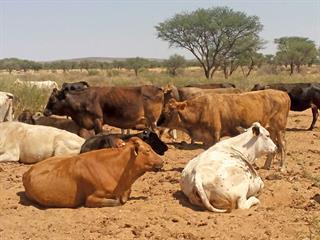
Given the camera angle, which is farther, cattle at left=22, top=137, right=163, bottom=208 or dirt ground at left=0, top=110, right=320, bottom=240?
cattle at left=22, top=137, right=163, bottom=208

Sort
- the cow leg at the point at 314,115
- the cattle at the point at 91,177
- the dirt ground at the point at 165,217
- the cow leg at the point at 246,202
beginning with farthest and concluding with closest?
the cow leg at the point at 314,115 → the cattle at the point at 91,177 → the cow leg at the point at 246,202 → the dirt ground at the point at 165,217

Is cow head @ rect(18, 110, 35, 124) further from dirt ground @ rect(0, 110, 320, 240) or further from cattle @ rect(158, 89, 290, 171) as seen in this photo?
dirt ground @ rect(0, 110, 320, 240)

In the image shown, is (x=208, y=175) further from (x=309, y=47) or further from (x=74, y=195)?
(x=309, y=47)

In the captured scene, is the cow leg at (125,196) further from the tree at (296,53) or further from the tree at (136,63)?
the tree at (136,63)

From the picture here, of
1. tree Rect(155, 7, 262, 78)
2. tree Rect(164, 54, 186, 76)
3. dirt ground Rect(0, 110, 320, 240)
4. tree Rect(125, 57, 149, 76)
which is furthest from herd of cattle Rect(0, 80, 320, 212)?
tree Rect(125, 57, 149, 76)

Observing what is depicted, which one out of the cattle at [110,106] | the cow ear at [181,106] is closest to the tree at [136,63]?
the cattle at [110,106]

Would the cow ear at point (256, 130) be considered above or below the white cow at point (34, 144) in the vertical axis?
above

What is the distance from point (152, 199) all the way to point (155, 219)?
98cm

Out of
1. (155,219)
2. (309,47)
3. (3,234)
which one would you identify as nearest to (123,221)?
(155,219)

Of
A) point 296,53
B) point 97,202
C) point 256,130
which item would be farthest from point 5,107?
point 296,53

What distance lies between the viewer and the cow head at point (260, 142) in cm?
862

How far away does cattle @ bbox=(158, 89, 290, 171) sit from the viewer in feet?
33.6

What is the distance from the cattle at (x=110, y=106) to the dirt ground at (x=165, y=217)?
425 centimetres

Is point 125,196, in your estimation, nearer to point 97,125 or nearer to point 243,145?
point 243,145
